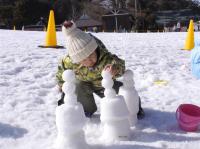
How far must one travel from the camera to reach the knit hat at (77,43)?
109 inches

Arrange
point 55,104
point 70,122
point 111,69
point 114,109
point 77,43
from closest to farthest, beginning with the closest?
point 70,122, point 114,109, point 111,69, point 77,43, point 55,104

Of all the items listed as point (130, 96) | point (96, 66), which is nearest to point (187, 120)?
point (130, 96)

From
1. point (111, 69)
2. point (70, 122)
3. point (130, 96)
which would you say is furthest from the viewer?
point (130, 96)

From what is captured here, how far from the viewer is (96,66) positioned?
10.1ft

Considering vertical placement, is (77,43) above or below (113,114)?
above

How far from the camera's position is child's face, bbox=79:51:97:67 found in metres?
2.90

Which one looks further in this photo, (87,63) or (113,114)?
→ (87,63)

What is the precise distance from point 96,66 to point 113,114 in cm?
65

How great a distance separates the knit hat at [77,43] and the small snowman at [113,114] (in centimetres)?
33

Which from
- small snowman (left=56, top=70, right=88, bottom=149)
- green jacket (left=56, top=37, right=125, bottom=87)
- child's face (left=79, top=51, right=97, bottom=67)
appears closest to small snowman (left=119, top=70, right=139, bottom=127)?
green jacket (left=56, top=37, right=125, bottom=87)

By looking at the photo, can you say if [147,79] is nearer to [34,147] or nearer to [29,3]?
[34,147]

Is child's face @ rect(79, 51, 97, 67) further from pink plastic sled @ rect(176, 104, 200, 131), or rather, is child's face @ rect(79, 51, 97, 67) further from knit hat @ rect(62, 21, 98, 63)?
pink plastic sled @ rect(176, 104, 200, 131)

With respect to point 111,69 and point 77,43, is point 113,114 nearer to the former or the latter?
point 111,69

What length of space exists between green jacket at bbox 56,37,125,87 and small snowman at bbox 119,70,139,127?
0.23 ft
